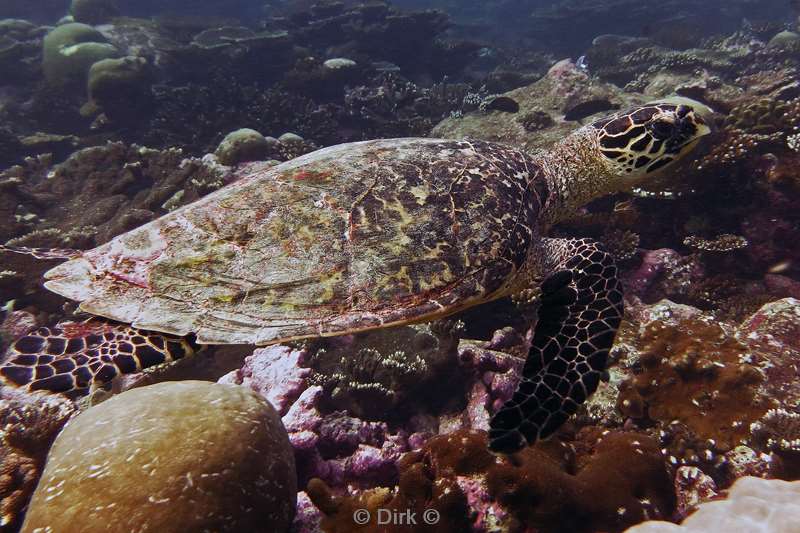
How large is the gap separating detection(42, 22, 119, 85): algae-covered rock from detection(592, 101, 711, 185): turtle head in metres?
18.2

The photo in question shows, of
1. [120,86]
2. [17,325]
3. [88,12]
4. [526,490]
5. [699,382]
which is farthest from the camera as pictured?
[88,12]

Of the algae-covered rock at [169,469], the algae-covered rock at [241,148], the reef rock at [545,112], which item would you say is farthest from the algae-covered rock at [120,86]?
the algae-covered rock at [169,469]

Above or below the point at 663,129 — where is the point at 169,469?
below

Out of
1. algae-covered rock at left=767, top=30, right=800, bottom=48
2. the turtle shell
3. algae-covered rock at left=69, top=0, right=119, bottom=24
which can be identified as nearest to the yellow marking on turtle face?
the turtle shell

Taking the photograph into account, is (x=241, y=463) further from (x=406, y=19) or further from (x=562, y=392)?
(x=406, y=19)

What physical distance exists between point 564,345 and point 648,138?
8.32 feet

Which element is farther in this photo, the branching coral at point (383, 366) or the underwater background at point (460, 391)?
the branching coral at point (383, 366)

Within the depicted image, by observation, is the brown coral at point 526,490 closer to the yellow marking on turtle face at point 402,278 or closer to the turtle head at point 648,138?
the yellow marking on turtle face at point 402,278

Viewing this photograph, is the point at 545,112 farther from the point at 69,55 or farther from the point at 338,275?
the point at 69,55

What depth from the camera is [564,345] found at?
2.68m

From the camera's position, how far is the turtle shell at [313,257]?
104 inches

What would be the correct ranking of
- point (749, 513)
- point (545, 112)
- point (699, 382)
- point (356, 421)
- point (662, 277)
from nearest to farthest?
point (749, 513)
point (699, 382)
point (356, 421)
point (662, 277)
point (545, 112)

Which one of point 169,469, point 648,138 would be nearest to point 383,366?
point 169,469

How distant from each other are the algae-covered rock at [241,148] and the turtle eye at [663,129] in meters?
7.24
